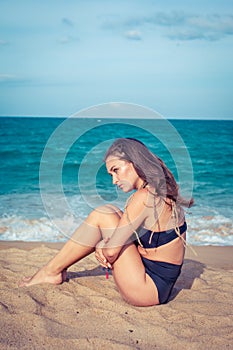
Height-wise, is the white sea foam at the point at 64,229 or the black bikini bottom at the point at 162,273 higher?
A: the black bikini bottom at the point at 162,273

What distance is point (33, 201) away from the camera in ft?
31.4

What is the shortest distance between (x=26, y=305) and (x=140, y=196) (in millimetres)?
1132

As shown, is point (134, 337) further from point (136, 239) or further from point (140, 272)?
point (136, 239)

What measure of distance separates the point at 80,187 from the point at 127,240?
9144mm

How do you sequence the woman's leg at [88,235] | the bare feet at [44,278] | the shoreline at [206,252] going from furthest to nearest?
1. the shoreline at [206,252]
2. the bare feet at [44,278]
3. the woman's leg at [88,235]

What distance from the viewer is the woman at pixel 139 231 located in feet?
10.3

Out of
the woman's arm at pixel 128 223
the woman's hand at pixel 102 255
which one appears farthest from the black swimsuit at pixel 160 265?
the woman's hand at pixel 102 255

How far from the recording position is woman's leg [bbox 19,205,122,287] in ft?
10.8

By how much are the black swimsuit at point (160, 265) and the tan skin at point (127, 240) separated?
0.03 m

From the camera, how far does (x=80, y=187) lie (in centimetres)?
1223

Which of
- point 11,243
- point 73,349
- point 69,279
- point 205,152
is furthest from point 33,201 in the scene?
point 205,152

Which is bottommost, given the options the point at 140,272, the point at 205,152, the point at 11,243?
the point at 205,152

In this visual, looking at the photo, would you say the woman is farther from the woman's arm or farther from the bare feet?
the bare feet

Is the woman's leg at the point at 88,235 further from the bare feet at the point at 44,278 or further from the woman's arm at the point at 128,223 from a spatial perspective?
the woman's arm at the point at 128,223
